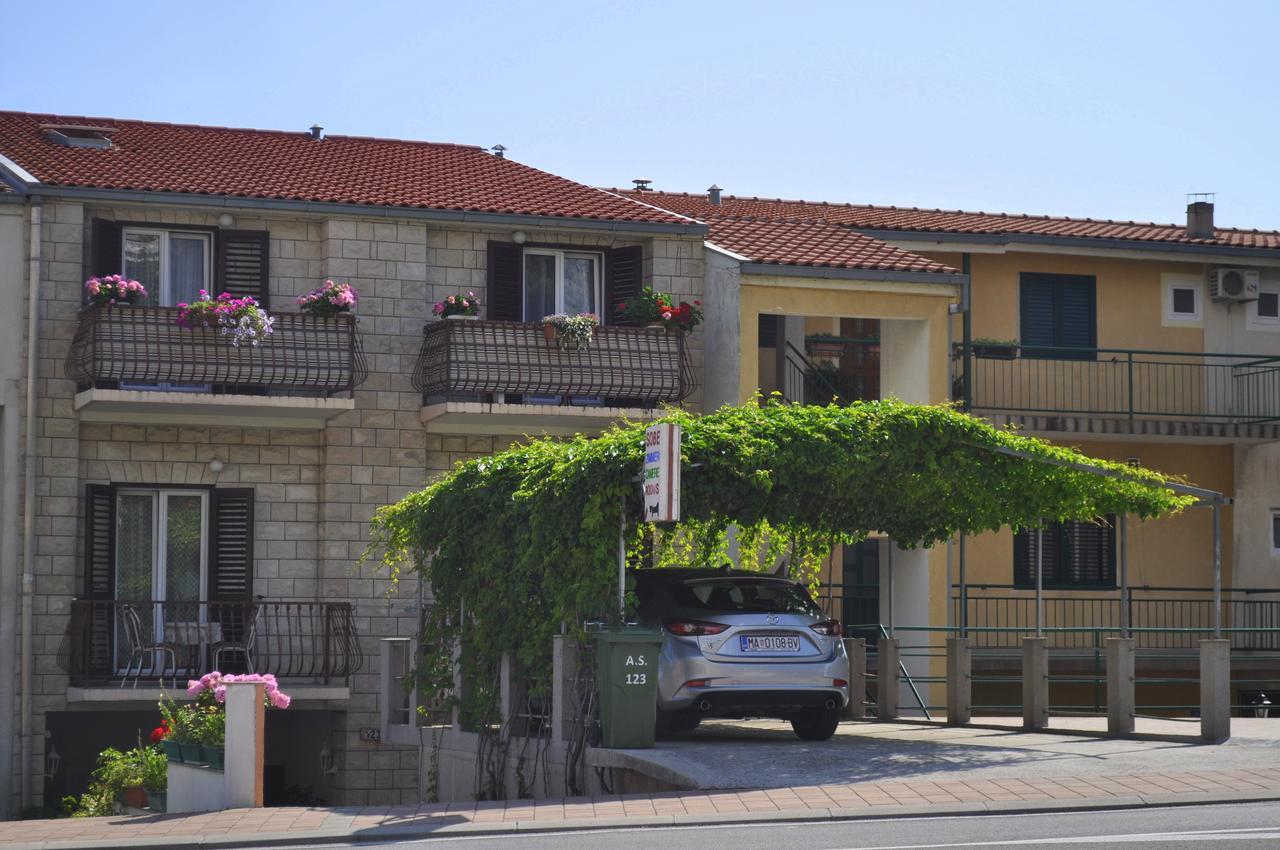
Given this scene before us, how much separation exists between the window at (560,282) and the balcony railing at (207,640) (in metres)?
5.26

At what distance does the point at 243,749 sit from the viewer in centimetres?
1527

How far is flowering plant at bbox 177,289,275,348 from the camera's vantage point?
24328 mm

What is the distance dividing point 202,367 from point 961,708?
10535 mm

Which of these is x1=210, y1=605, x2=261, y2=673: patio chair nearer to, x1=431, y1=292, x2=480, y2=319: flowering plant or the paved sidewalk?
x1=431, y1=292, x2=480, y2=319: flowering plant

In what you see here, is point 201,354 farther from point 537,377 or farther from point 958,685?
point 958,685

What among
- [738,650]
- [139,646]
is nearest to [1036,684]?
[738,650]

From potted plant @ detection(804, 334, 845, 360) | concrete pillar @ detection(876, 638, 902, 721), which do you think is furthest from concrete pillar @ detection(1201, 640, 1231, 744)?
potted plant @ detection(804, 334, 845, 360)

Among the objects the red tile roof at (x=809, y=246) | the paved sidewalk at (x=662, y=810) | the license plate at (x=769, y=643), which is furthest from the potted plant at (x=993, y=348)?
the paved sidewalk at (x=662, y=810)

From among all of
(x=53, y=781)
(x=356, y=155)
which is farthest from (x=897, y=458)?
(x=356, y=155)

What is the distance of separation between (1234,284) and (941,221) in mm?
5091

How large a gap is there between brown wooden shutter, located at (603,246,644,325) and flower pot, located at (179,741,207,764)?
39.2 feet

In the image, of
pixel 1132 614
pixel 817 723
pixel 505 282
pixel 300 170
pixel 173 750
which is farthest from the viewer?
pixel 1132 614

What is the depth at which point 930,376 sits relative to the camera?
27453 millimetres

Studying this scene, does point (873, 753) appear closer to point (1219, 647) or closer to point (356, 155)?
point (1219, 647)
